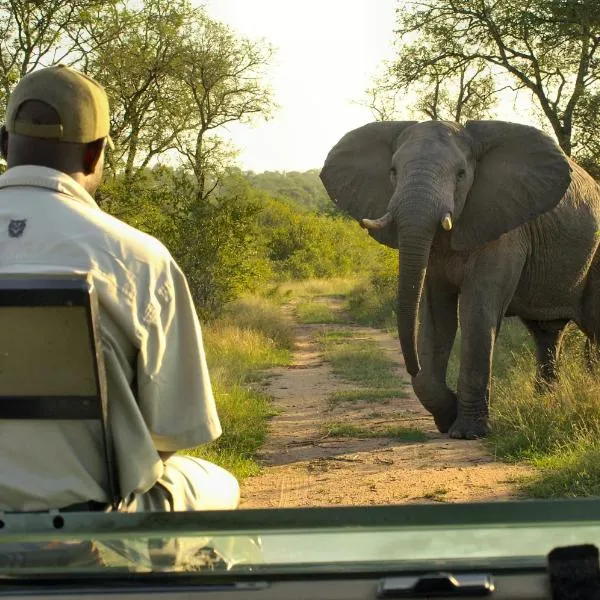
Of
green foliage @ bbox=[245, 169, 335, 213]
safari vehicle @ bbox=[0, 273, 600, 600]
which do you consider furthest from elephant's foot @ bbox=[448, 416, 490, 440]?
green foliage @ bbox=[245, 169, 335, 213]

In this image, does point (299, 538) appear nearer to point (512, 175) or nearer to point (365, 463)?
point (365, 463)

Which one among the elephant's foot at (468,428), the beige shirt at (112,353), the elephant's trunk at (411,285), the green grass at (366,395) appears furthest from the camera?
the green grass at (366,395)

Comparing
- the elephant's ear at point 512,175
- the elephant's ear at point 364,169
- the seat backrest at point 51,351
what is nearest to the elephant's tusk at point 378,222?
the elephant's ear at point 512,175

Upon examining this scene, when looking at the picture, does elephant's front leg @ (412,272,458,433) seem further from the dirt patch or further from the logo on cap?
the logo on cap

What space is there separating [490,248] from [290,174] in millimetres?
106868

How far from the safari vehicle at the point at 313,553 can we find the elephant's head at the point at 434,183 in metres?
5.62

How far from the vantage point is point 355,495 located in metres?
6.12

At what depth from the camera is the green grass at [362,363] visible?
36.9 feet

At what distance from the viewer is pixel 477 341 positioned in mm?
8133

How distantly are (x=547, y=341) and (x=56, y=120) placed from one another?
8226 mm

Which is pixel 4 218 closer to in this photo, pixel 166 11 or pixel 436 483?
pixel 436 483

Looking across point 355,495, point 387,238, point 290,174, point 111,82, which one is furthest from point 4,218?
point 290,174

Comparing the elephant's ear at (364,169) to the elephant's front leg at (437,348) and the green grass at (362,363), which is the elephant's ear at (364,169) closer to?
the elephant's front leg at (437,348)

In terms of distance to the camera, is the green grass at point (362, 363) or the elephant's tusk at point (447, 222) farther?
the green grass at point (362, 363)
